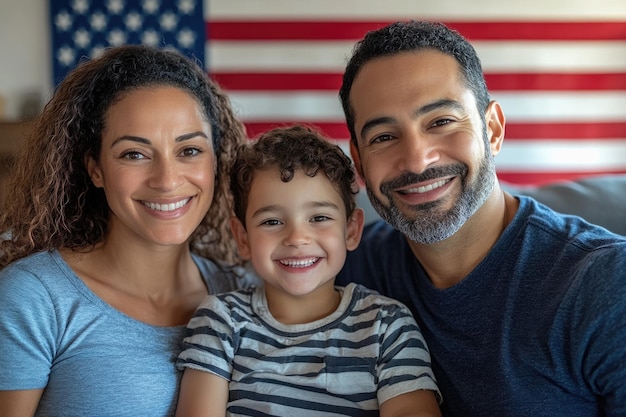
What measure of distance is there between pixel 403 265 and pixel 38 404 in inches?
38.3

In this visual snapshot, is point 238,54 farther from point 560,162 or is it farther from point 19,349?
point 19,349

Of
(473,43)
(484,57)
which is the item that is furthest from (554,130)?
(473,43)

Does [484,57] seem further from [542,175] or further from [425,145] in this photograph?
[425,145]

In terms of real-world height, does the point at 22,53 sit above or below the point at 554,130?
above

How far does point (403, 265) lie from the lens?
1907mm

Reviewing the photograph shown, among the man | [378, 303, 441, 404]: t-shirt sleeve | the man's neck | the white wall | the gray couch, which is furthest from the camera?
the white wall

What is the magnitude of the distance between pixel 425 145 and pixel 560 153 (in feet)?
11.0

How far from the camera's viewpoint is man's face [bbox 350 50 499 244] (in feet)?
5.33

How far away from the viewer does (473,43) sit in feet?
15.1

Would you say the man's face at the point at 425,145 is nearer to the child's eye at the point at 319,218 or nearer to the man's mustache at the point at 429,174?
the man's mustache at the point at 429,174

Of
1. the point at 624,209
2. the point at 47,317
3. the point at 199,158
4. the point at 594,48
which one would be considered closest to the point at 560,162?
the point at 594,48

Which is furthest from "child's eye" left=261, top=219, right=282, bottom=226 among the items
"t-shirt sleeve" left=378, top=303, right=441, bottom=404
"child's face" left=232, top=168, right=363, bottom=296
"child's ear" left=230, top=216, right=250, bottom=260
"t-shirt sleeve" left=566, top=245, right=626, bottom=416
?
"t-shirt sleeve" left=566, top=245, right=626, bottom=416

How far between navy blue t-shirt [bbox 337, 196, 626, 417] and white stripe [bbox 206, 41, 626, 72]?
3.01 meters

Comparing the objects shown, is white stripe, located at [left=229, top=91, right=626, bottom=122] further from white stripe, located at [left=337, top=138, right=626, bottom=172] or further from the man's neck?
the man's neck
